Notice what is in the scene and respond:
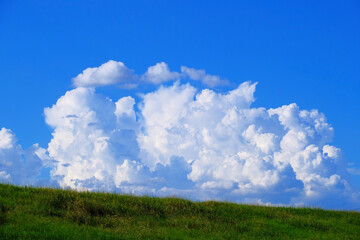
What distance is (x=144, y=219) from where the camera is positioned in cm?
2216

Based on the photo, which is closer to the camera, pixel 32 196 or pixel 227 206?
pixel 32 196

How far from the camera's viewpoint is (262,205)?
27938 millimetres

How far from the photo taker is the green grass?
19.0 meters

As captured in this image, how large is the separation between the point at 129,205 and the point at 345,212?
1517 cm

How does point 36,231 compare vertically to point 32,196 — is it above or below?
below

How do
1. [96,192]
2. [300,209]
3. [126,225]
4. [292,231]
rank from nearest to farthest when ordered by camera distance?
1. [126,225]
2. [292,231]
3. [96,192]
4. [300,209]

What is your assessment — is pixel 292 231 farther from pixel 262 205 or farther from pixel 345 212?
pixel 345 212

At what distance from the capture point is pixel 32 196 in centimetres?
2316

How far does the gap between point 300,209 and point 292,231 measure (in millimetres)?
5830

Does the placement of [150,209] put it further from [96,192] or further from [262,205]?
[262,205]

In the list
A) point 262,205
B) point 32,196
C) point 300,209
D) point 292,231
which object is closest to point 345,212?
point 300,209

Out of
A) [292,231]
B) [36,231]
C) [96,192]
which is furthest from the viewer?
[96,192]

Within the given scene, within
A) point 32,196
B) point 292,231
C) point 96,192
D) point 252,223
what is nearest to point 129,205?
point 96,192

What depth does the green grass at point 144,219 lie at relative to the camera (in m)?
19.0
